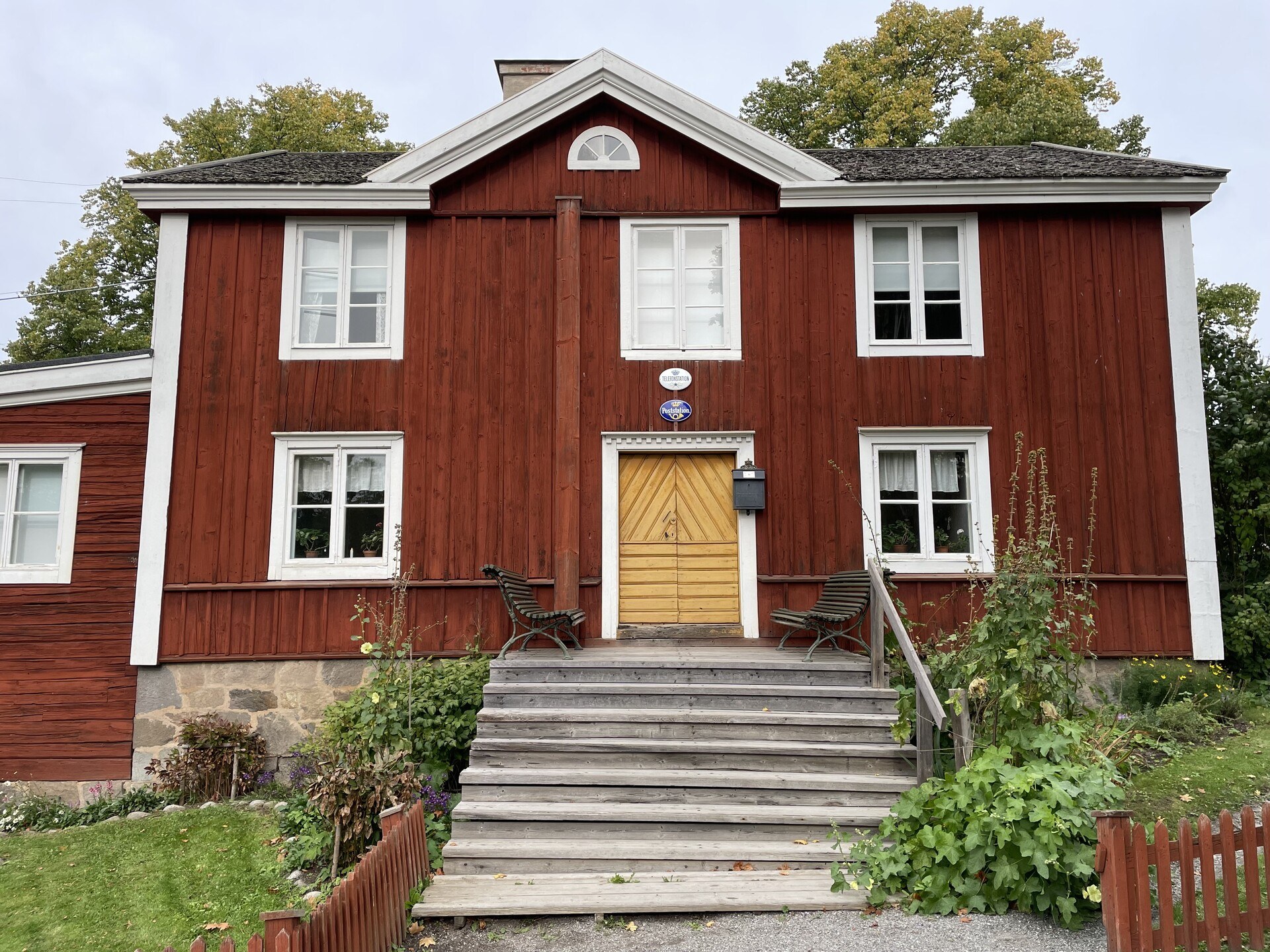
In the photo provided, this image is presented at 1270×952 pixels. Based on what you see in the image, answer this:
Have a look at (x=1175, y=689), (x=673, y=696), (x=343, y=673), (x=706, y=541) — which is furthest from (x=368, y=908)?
(x=1175, y=689)

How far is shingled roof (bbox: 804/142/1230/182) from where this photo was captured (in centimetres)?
→ 973

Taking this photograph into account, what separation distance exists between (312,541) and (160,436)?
6.49 ft

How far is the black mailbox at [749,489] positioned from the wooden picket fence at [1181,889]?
17.6 ft

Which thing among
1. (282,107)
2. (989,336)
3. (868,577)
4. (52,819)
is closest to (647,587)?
(868,577)

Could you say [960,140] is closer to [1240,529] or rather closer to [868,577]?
[1240,529]

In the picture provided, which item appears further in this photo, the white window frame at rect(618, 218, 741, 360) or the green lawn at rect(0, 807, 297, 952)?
the white window frame at rect(618, 218, 741, 360)

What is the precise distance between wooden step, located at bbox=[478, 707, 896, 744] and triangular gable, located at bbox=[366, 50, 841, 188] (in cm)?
597

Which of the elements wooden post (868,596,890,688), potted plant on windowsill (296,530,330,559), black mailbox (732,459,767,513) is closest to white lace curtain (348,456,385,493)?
potted plant on windowsill (296,530,330,559)

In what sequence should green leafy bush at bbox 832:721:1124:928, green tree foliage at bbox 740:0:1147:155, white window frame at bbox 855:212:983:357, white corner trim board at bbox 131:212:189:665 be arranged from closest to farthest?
green leafy bush at bbox 832:721:1124:928, white corner trim board at bbox 131:212:189:665, white window frame at bbox 855:212:983:357, green tree foliage at bbox 740:0:1147:155

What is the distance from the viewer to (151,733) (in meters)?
9.15

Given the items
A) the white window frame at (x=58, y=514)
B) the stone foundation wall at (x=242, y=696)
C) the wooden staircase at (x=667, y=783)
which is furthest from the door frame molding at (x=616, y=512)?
the white window frame at (x=58, y=514)

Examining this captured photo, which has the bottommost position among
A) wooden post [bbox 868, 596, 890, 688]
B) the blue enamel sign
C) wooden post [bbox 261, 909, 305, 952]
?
wooden post [bbox 261, 909, 305, 952]

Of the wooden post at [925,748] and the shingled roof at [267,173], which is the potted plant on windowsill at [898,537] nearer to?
the wooden post at [925,748]

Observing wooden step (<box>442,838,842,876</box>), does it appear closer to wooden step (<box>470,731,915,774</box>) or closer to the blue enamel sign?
wooden step (<box>470,731,915,774</box>)
